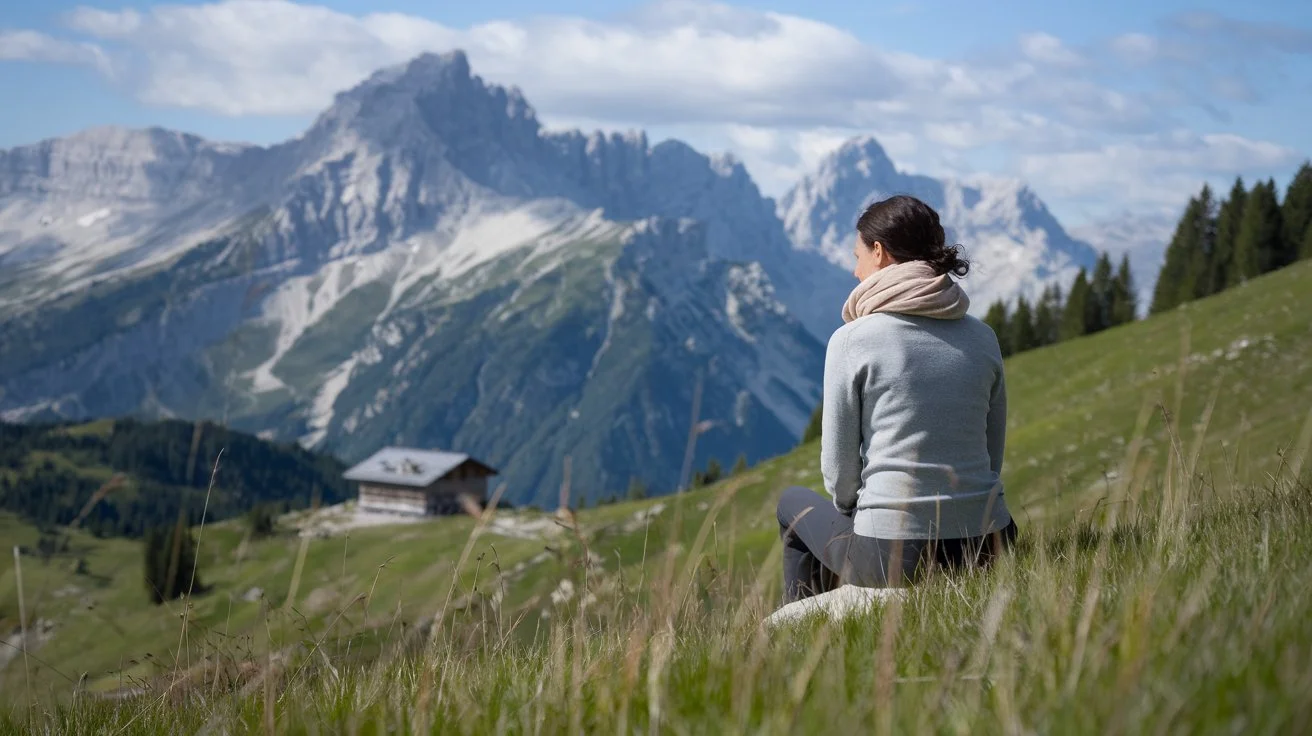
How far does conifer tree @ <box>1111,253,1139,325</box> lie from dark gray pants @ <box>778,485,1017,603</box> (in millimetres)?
88759

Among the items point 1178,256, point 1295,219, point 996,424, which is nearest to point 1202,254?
point 1178,256

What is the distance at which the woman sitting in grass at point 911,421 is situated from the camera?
18.8ft

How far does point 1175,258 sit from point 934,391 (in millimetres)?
97779

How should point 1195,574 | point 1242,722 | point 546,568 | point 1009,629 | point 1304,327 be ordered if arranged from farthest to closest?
point 546,568
point 1304,327
point 1195,574
point 1009,629
point 1242,722

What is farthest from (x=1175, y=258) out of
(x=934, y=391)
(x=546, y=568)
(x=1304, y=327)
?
(x=934, y=391)

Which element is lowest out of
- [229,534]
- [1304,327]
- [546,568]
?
[229,534]

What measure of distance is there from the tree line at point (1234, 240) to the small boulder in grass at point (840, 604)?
80.2 meters

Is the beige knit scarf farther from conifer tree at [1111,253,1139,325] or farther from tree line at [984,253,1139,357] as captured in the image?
conifer tree at [1111,253,1139,325]

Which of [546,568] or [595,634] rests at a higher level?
[595,634]

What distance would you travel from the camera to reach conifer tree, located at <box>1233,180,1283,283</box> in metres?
80.1

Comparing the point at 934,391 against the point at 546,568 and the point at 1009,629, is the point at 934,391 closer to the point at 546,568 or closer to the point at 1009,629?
the point at 1009,629

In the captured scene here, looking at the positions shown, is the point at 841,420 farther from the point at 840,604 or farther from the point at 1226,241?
the point at 1226,241

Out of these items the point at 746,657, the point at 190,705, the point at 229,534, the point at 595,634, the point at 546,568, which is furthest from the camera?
the point at 229,534

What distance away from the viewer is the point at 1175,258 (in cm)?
9294
